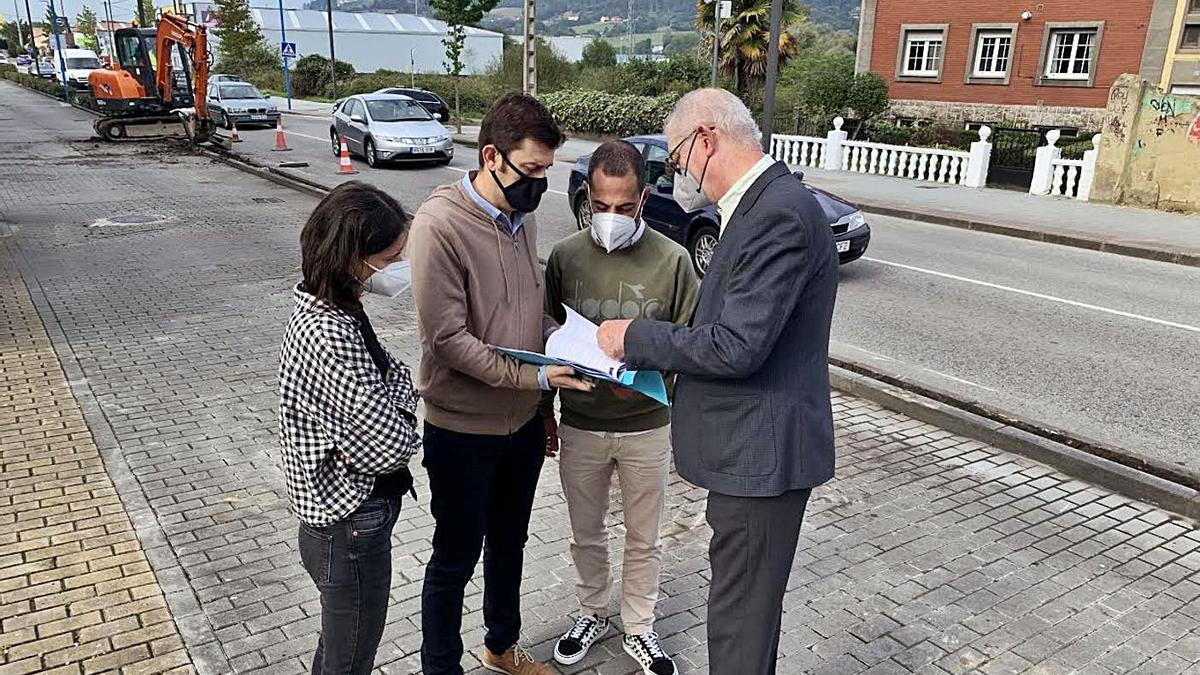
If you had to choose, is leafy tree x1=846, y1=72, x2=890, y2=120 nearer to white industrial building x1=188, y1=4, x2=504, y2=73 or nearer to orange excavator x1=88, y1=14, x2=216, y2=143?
orange excavator x1=88, y1=14, x2=216, y2=143

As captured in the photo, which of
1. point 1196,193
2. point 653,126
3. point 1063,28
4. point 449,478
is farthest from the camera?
point 1063,28

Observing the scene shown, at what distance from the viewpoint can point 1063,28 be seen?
91.9 ft

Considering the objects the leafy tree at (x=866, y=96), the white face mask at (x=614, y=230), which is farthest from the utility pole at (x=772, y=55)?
the leafy tree at (x=866, y=96)

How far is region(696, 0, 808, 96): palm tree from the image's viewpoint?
3372cm

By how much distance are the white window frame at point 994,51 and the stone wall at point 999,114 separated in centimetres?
102

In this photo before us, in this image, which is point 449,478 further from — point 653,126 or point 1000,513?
point 653,126

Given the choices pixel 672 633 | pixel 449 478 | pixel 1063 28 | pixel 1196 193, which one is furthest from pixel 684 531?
pixel 1063 28

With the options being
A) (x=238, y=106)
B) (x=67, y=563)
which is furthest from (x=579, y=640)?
(x=238, y=106)

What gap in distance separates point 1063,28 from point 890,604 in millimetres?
30044

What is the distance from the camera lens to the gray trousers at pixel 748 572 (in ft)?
7.91

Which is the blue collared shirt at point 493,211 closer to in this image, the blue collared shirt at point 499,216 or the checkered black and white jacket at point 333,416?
the blue collared shirt at point 499,216

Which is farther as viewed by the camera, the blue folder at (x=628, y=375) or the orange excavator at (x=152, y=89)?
the orange excavator at (x=152, y=89)

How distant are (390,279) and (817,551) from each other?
8.85 feet

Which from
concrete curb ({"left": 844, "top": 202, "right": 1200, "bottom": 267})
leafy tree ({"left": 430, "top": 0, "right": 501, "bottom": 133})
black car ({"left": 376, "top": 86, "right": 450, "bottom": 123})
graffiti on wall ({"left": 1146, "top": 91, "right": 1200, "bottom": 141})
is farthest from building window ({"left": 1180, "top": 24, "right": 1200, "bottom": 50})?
black car ({"left": 376, "top": 86, "right": 450, "bottom": 123})
